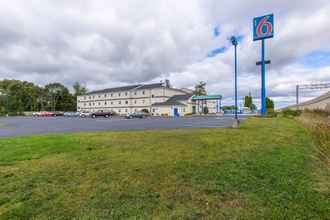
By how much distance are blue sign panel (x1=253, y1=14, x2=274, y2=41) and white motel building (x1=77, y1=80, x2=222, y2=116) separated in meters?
20.7

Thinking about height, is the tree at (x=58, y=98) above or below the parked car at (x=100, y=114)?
above

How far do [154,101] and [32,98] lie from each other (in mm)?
54463

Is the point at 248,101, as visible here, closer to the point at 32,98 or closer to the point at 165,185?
the point at 165,185

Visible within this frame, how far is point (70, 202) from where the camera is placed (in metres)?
3.00

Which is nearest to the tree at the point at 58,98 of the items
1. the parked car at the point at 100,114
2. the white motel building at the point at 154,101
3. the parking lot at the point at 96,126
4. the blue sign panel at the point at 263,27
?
the white motel building at the point at 154,101

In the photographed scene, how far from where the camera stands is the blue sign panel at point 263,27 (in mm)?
22531

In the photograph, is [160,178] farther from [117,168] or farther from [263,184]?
[263,184]

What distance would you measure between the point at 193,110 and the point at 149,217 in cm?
4456

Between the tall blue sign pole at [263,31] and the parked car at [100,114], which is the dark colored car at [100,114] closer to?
the parked car at [100,114]

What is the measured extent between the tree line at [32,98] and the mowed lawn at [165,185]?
255ft

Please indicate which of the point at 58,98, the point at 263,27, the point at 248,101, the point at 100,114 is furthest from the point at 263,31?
the point at 58,98

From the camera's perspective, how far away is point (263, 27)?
2302 cm

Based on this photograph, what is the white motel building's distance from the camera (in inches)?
1747

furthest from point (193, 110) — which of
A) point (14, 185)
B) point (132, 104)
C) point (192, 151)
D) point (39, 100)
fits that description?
point (39, 100)
